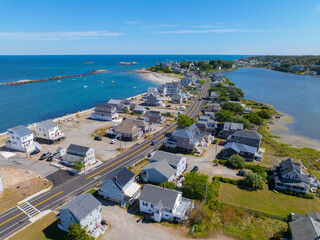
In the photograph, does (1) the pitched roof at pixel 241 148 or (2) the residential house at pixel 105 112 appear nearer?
(1) the pitched roof at pixel 241 148

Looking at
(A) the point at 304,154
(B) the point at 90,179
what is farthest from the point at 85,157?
(A) the point at 304,154

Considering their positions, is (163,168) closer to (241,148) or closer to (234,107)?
(241,148)

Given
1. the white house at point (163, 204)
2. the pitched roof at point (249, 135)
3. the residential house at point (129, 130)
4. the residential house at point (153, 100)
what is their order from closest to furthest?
the white house at point (163, 204), the pitched roof at point (249, 135), the residential house at point (129, 130), the residential house at point (153, 100)

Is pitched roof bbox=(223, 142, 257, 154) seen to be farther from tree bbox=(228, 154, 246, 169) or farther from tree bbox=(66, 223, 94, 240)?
tree bbox=(66, 223, 94, 240)

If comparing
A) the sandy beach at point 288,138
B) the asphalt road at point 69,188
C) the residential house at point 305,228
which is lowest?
the sandy beach at point 288,138

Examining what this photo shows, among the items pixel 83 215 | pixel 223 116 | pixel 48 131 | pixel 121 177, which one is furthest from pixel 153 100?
pixel 83 215

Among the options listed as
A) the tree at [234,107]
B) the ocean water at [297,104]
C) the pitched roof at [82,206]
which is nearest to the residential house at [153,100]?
the tree at [234,107]

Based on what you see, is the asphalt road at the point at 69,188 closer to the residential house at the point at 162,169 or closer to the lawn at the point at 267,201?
the residential house at the point at 162,169
